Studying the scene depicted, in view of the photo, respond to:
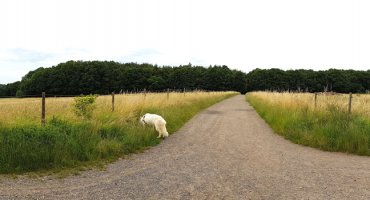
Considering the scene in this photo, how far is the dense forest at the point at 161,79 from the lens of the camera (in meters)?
Result: 91.0

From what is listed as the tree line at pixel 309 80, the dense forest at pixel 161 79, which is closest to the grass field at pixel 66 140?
the dense forest at pixel 161 79

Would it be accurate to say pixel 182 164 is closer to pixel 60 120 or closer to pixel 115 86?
pixel 60 120

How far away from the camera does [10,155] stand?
702 centimetres

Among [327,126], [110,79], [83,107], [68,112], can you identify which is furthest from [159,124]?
[110,79]

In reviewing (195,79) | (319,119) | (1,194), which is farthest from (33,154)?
(195,79)

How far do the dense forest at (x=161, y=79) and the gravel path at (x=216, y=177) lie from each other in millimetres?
76556

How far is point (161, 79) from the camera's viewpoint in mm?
104000

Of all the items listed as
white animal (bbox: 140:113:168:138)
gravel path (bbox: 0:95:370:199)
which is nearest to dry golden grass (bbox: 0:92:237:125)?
white animal (bbox: 140:113:168:138)

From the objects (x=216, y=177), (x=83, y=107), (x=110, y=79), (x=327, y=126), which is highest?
(x=110, y=79)

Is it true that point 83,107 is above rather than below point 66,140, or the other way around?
above

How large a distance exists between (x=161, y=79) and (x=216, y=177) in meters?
98.1

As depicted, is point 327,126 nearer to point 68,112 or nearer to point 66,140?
point 66,140

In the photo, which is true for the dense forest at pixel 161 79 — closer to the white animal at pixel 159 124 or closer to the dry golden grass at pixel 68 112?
the dry golden grass at pixel 68 112

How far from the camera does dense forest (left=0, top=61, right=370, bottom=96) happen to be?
299 feet
